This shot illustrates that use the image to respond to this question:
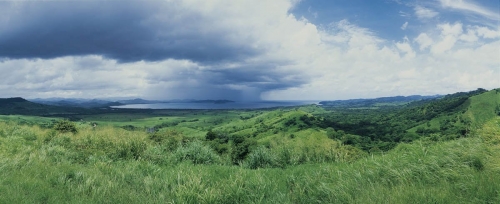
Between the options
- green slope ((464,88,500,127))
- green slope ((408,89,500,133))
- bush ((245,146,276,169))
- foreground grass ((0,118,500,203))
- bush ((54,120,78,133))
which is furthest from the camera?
green slope ((464,88,500,127))

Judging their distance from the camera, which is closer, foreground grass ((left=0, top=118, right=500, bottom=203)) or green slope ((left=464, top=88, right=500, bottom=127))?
foreground grass ((left=0, top=118, right=500, bottom=203))

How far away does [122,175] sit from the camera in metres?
9.60

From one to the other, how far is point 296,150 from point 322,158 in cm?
125

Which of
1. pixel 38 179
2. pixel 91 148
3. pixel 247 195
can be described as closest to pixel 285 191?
pixel 247 195

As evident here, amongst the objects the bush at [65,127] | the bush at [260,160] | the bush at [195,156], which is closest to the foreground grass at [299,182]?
the bush at [260,160]

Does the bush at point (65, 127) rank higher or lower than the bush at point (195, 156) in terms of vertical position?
higher

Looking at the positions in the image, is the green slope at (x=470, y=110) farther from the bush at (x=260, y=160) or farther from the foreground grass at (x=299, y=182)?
the foreground grass at (x=299, y=182)

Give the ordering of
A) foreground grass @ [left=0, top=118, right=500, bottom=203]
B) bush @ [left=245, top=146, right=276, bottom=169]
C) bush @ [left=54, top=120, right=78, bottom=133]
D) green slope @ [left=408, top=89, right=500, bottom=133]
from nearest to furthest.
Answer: foreground grass @ [left=0, top=118, right=500, bottom=203]
bush @ [left=245, top=146, right=276, bottom=169]
bush @ [left=54, top=120, right=78, bottom=133]
green slope @ [left=408, top=89, right=500, bottom=133]

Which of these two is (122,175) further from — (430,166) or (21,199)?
(430,166)

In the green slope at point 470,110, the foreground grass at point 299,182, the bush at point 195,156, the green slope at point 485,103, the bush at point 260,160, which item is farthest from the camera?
the green slope at point 485,103

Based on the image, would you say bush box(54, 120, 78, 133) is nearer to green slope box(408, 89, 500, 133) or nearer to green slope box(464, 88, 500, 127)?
green slope box(408, 89, 500, 133)

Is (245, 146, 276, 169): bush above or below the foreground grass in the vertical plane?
below

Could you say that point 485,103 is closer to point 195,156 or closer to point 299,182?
point 195,156

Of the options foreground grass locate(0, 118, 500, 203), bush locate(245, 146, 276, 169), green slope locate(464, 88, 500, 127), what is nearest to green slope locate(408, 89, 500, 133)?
green slope locate(464, 88, 500, 127)
